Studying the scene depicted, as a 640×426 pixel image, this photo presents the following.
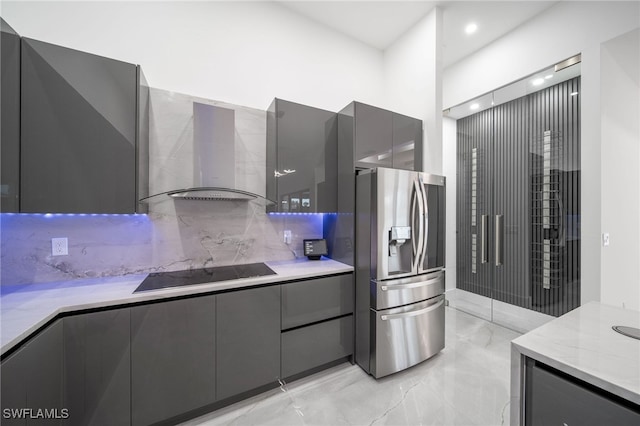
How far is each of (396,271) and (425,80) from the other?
2.13m

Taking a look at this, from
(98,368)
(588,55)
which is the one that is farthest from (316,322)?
(588,55)

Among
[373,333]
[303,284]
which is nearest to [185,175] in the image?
[303,284]

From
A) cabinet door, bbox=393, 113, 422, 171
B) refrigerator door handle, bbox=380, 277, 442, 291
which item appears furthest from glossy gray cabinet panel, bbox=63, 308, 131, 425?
cabinet door, bbox=393, 113, 422, 171

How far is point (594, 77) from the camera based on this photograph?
2.25 metres

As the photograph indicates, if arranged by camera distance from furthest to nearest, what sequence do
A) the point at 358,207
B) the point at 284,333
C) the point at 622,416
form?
the point at 358,207 → the point at 284,333 → the point at 622,416

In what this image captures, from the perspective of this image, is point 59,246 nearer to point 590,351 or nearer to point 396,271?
point 396,271

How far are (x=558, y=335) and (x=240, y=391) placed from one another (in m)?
1.89

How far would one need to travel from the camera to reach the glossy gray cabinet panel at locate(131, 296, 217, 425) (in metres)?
1.43

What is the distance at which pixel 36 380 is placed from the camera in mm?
1071

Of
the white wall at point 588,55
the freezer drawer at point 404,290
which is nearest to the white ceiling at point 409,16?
the white wall at point 588,55

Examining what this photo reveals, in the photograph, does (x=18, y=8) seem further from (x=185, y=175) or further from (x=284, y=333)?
(x=284, y=333)

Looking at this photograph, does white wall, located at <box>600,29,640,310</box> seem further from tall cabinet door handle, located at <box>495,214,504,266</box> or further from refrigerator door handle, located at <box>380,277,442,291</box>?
refrigerator door handle, located at <box>380,277,442,291</box>

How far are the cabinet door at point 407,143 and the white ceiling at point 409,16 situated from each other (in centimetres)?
122

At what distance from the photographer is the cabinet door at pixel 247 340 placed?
1.65m
